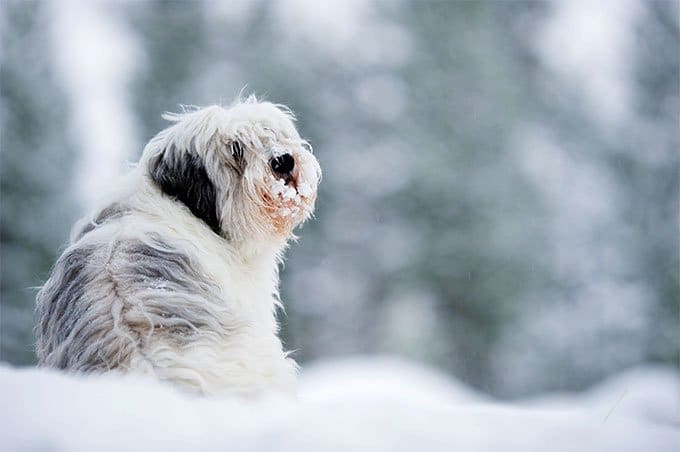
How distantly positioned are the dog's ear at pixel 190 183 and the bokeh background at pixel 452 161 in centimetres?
1350

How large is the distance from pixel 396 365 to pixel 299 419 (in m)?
13.8

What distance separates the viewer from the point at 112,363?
2637 millimetres

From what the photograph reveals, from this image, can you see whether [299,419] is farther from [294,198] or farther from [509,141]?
[509,141]

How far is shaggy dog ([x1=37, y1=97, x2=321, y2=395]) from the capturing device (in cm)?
269

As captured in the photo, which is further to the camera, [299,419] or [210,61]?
[210,61]

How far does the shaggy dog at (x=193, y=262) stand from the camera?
8.82 feet

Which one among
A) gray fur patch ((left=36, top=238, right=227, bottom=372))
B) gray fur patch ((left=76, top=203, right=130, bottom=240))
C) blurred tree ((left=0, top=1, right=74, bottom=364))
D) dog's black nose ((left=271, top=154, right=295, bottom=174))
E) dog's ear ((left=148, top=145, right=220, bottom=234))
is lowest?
gray fur patch ((left=36, top=238, right=227, bottom=372))

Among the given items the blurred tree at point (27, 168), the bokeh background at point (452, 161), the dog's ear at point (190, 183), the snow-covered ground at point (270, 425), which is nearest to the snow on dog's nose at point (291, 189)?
the dog's ear at point (190, 183)

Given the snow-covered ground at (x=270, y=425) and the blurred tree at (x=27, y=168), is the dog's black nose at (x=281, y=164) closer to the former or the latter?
the snow-covered ground at (x=270, y=425)

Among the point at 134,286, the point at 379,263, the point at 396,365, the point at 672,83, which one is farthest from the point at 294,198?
the point at 672,83

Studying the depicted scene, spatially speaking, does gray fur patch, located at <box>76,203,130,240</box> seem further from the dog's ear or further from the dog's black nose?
the dog's black nose

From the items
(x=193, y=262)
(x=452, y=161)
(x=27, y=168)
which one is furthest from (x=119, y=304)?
(x=452, y=161)

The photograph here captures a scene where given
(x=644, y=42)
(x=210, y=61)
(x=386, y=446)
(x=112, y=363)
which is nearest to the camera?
(x=386, y=446)

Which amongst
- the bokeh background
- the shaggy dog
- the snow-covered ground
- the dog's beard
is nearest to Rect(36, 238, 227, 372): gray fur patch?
the shaggy dog
